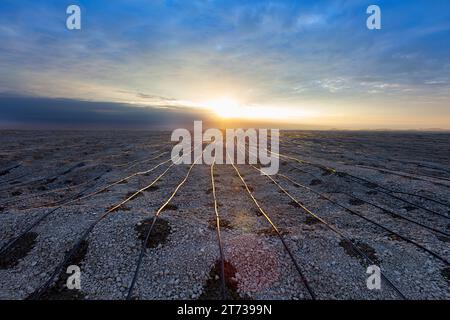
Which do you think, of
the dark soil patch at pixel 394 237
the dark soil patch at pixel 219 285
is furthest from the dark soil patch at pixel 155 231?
the dark soil patch at pixel 394 237

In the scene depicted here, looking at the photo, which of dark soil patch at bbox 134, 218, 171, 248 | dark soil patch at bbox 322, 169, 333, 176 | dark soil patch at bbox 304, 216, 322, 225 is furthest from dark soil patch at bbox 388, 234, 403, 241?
dark soil patch at bbox 322, 169, 333, 176

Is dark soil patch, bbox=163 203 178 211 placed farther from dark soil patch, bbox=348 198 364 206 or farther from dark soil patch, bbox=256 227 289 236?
dark soil patch, bbox=348 198 364 206

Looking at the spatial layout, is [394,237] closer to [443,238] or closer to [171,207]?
[443,238]

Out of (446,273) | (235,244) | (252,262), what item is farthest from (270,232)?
(446,273)
